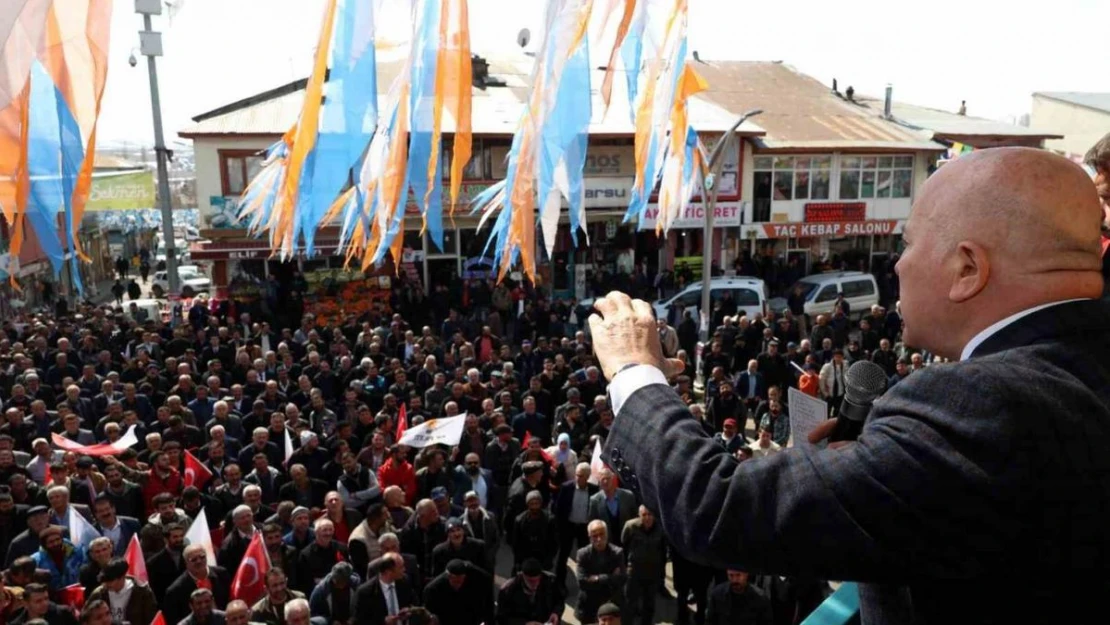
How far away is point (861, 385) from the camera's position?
170 cm

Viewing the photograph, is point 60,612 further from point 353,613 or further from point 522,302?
point 522,302

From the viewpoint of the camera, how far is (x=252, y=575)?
20.4 ft

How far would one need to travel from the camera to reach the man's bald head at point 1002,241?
43.5 inches

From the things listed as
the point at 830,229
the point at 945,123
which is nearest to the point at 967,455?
the point at 830,229

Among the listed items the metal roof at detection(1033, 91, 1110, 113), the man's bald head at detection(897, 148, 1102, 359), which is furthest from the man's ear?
the metal roof at detection(1033, 91, 1110, 113)

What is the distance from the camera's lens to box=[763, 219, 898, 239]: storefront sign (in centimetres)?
2609

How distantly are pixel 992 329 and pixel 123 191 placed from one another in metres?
24.5

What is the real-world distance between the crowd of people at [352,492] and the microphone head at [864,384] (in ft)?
6.97

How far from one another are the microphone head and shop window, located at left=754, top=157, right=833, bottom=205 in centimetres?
2499

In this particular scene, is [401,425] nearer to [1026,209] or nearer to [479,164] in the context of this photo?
[1026,209]

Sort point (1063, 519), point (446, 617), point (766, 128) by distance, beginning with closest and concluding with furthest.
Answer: point (1063, 519) < point (446, 617) < point (766, 128)

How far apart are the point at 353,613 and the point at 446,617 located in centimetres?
76

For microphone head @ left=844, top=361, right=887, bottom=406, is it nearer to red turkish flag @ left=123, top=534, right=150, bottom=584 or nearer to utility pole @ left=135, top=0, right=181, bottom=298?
red turkish flag @ left=123, top=534, right=150, bottom=584

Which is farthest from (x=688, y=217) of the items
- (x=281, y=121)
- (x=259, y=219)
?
(x=259, y=219)
